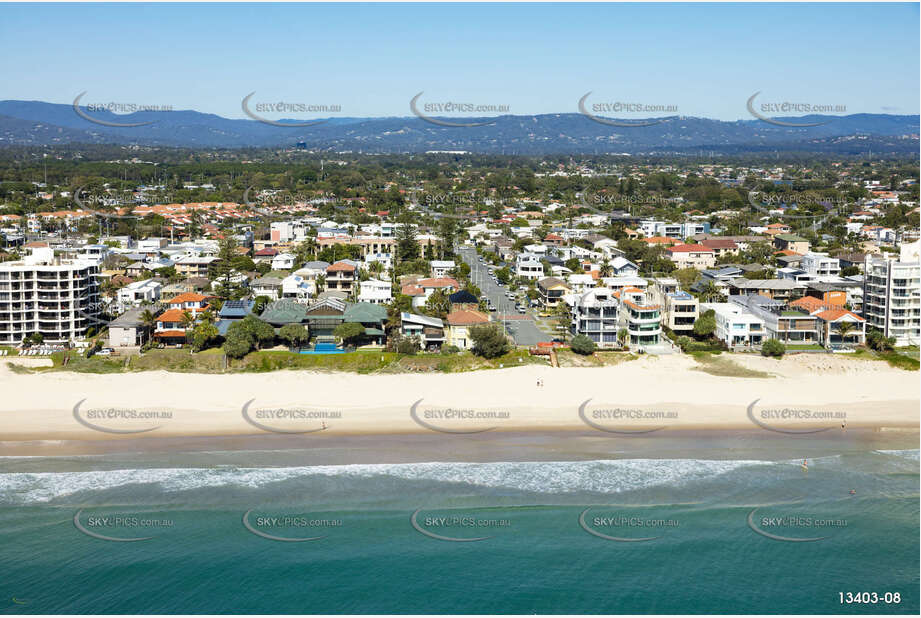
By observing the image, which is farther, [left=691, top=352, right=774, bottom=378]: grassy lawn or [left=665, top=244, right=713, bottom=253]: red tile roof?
[left=665, top=244, right=713, bottom=253]: red tile roof

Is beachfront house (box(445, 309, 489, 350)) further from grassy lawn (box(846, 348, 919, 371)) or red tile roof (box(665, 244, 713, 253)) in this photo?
red tile roof (box(665, 244, 713, 253))

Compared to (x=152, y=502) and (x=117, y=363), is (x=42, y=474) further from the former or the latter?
(x=117, y=363)

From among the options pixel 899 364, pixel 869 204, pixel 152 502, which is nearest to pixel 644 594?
pixel 152 502

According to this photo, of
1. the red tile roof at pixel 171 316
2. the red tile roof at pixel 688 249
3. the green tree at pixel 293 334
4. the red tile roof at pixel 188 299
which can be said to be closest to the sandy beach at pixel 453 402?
the green tree at pixel 293 334

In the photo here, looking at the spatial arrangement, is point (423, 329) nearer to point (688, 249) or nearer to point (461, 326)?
→ point (461, 326)

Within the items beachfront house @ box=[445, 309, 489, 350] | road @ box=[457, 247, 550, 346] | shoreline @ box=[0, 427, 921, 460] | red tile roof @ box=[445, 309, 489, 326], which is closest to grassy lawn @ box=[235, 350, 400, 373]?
beachfront house @ box=[445, 309, 489, 350]
